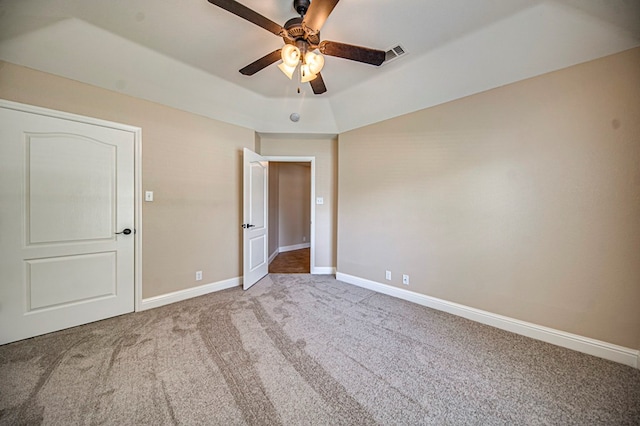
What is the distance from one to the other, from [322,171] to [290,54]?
2435 millimetres

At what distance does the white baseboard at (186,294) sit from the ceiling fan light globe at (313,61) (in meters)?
3.03

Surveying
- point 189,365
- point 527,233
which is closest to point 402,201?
point 527,233

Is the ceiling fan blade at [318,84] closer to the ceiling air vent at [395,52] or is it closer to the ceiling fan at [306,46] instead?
the ceiling fan at [306,46]

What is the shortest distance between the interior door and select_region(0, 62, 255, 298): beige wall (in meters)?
0.25

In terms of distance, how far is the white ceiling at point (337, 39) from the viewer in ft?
5.79

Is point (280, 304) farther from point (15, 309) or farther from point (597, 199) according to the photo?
point (597, 199)

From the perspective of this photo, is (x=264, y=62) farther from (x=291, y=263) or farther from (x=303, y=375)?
(x=291, y=263)

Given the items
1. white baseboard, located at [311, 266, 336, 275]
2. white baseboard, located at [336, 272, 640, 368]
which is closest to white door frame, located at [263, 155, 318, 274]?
white baseboard, located at [311, 266, 336, 275]

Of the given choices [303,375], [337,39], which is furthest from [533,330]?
[337,39]

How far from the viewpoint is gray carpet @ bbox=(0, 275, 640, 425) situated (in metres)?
1.39

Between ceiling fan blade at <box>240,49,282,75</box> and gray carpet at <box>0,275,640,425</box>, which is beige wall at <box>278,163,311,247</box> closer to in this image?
gray carpet at <box>0,275,640,425</box>

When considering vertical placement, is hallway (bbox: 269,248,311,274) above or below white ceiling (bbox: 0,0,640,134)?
below

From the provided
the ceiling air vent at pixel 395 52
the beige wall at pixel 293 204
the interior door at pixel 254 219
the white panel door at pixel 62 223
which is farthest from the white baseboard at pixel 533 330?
the beige wall at pixel 293 204

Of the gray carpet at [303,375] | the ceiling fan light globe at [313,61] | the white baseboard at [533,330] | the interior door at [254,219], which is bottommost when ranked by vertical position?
the gray carpet at [303,375]
